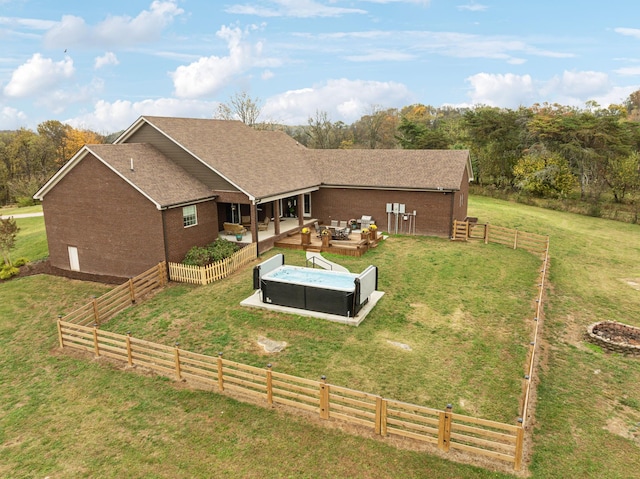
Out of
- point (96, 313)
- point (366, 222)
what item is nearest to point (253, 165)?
point (366, 222)

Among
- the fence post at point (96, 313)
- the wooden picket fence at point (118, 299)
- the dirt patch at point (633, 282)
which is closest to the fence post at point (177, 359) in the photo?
the wooden picket fence at point (118, 299)

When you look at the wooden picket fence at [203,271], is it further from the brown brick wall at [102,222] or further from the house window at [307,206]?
the house window at [307,206]

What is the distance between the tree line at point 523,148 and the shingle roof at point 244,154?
29.3m

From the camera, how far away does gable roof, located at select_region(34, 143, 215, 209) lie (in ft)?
68.7

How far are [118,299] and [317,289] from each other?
845cm

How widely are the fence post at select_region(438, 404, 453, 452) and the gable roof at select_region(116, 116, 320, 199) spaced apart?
1622cm

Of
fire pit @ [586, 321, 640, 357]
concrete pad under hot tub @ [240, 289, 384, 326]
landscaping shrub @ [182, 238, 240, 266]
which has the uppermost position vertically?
landscaping shrub @ [182, 238, 240, 266]

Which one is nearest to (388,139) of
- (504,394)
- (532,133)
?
(532,133)

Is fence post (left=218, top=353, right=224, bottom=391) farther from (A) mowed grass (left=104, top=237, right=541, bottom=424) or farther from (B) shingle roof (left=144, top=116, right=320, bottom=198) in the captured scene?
(B) shingle roof (left=144, top=116, right=320, bottom=198)

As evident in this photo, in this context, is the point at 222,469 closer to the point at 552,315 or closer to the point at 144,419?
the point at 144,419

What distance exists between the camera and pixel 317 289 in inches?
643

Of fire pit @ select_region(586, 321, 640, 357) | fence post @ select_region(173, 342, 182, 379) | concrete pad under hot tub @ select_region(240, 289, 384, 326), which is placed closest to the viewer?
fence post @ select_region(173, 342, 182, 379)

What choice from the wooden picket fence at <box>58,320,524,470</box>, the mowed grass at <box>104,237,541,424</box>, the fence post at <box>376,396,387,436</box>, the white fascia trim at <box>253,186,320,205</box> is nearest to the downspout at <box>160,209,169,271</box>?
the mowed grass at <box>104,237,541,424</box>

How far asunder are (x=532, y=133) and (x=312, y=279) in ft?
137
